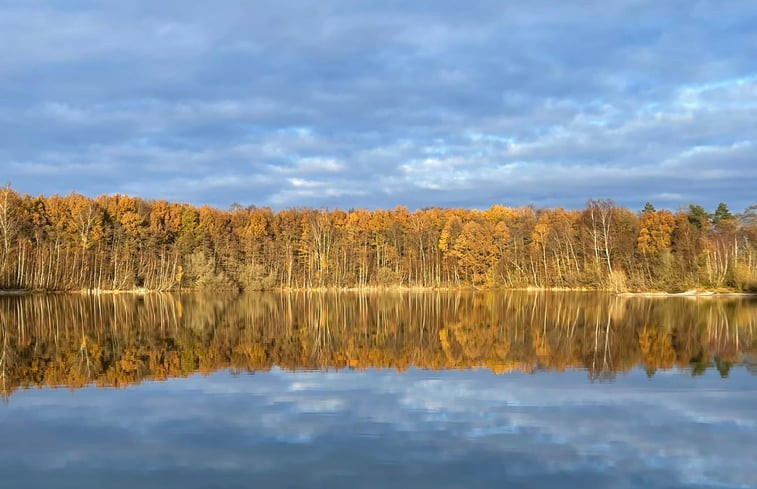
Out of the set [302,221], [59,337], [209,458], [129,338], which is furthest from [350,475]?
[302,221]

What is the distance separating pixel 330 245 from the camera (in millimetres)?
86312

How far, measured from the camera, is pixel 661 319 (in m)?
31.4

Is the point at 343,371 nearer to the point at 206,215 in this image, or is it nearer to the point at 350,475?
the point at 350,475

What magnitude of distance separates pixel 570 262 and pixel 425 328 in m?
56.5

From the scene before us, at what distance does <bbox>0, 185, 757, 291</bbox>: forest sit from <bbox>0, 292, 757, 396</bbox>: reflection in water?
1470 inches

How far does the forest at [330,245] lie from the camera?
6994 cm

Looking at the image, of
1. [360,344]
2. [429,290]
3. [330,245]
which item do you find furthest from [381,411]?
[330,245]

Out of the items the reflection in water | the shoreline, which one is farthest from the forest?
the reflection in water

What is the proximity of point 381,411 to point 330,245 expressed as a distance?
7469 cm

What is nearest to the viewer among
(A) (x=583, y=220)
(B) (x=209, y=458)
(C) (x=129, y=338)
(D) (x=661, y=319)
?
(B) (x=209, y=458)

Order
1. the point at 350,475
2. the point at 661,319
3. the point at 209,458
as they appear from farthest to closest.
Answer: the point at 661,319 → the point at 209,458 → the point at 350,475

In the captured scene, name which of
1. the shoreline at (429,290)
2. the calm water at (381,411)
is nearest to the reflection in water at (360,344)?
the calm water at (381,411)

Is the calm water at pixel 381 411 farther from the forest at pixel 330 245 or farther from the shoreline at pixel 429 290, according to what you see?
the forest at pixel 330 245

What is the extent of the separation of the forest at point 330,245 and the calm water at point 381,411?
48.7 metres
